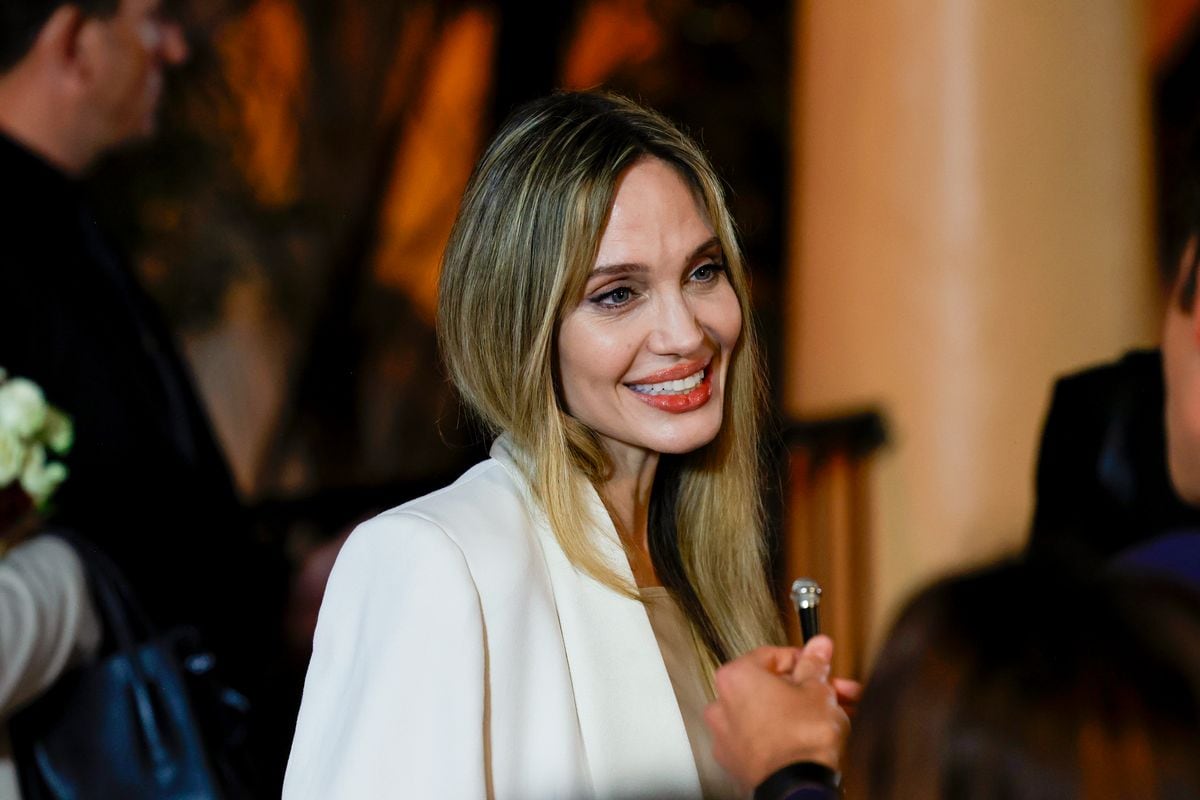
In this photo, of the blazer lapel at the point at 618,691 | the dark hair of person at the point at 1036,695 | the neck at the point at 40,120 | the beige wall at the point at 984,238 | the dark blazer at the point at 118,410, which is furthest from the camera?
the beige wall at the point at 984,238

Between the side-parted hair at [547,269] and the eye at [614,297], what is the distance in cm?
4

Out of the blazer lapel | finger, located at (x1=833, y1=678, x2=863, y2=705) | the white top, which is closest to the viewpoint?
the blazer lapel

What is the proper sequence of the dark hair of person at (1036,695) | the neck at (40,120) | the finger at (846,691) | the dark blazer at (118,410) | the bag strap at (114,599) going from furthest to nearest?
1. the neck at (40,120)
2. the dark blazer at (118,410)
3. the bag strap at (114,599)
4. the finger at (846,691)
5. the dark hair of person at (1036,695)

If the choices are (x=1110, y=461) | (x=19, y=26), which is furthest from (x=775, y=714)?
(x=19, y=26)

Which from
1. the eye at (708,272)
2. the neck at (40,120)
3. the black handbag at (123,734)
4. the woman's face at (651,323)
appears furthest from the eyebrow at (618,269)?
the neck at (40,120)

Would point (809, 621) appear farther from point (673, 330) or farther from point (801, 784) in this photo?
point (673, 330)

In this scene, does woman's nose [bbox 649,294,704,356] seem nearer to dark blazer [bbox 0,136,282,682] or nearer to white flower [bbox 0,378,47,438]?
white flower [bbox 0,378,47,438]

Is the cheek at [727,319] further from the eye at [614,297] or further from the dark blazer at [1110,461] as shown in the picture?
the dark blazer at [1110,461]

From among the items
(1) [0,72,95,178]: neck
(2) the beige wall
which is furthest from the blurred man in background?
(2) the beige wall

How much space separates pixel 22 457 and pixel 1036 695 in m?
2.02

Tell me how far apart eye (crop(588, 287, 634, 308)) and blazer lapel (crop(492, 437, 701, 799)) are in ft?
1.04

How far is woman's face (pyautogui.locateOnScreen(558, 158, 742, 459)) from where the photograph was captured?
1998mm

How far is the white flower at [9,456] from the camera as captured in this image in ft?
8.21

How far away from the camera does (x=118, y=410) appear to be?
3.19 m
